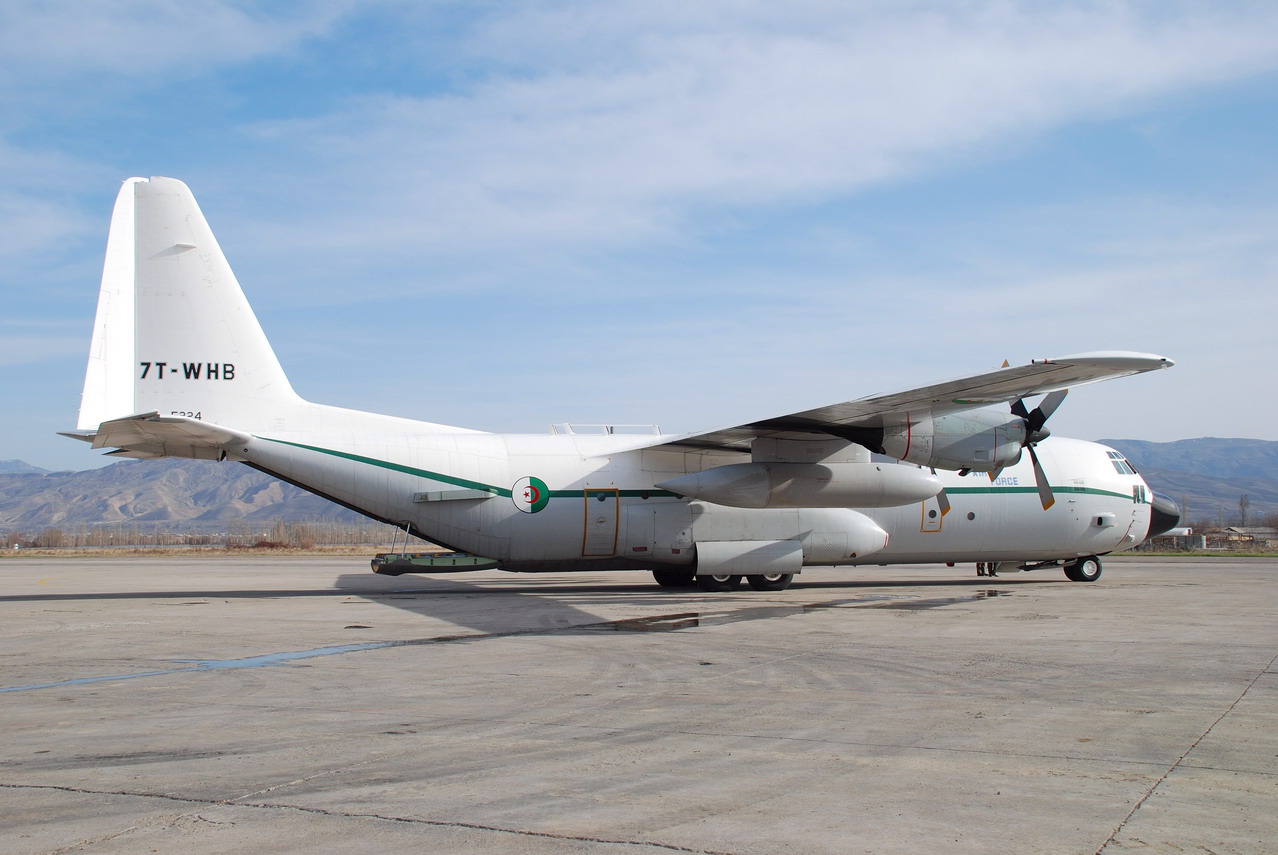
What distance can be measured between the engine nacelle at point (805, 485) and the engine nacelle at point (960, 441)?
949mm

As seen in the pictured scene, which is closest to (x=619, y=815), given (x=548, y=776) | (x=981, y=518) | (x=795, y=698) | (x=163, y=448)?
(x=548, y=776)

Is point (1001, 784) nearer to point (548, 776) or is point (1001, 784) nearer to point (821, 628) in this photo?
point (548, 776)

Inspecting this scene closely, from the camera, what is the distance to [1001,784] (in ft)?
22.1

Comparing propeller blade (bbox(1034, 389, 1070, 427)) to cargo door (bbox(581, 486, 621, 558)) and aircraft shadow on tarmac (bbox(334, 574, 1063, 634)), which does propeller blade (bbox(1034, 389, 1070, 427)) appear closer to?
aircraft shadow on tarmac (bbox(334, 574, 1063, 634))

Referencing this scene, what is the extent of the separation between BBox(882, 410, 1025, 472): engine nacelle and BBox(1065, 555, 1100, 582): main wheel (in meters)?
7.92

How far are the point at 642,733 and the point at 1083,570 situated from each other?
73.6 ft

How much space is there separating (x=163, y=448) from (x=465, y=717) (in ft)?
46.1

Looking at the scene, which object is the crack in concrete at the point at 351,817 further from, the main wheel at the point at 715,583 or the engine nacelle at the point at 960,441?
the main wheel at the point at 715,583

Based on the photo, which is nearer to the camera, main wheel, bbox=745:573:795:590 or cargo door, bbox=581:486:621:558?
cargo door, bbox=581:486:621:558

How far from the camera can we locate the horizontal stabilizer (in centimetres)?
1855

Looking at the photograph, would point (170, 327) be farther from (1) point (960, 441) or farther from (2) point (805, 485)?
(1) point (960, 441)

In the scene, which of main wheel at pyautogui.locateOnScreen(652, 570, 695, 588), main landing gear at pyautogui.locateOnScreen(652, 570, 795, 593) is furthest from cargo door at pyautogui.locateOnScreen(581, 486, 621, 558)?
main wheel at pyautogui.locateOnScreen(652, 570, 695, 588)

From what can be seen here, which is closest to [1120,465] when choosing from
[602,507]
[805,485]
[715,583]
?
[805,485]

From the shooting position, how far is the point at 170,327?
20.3m
